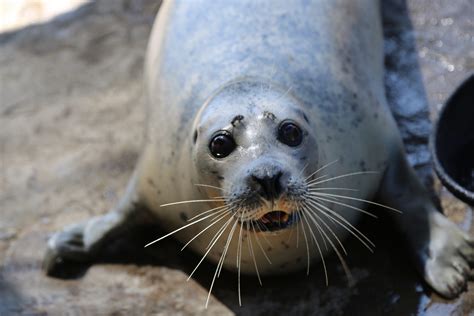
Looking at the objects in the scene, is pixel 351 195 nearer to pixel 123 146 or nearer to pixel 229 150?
pixel 229 150

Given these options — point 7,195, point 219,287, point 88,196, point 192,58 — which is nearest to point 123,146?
point 88,196

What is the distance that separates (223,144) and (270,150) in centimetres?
21

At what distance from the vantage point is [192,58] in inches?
165

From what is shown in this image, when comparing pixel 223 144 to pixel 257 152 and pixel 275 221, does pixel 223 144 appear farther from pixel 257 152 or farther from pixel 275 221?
pixel 275 221

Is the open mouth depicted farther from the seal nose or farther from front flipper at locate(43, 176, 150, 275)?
front flipper at locate(43, 176, 150, 275)

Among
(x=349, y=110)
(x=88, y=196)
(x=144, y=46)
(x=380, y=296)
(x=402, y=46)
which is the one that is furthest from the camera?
(x=144, y=46)

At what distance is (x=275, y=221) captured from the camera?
3279 millimetres

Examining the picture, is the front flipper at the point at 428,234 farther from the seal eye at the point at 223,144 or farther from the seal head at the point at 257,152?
the seal eye at the point at 223,144

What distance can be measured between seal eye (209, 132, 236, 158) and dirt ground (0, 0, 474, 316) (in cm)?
84

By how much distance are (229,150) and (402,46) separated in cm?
230

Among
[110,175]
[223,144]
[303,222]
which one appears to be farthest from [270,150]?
[110,175]

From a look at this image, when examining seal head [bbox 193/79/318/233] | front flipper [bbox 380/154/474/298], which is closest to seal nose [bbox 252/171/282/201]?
A: seal head [bbox 193/79/318/233]

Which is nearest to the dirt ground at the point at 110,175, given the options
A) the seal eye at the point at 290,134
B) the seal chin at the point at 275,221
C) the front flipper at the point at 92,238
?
the front flipper at the point at 92,238

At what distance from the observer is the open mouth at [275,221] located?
10.7ft
